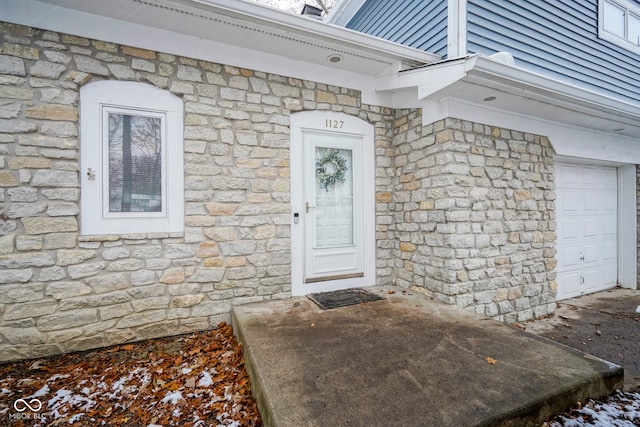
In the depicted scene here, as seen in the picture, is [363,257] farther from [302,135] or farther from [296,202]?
[302,135]

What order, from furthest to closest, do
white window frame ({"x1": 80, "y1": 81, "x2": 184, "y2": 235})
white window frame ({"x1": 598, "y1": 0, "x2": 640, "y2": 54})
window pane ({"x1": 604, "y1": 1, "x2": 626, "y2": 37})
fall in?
window pane ({"x1": 604, "y1": 1, "x2": 626, "y2": 37}), white window frame ({"x1": 598, "y1": 0, "x2": 640, "y2": 54}), white window frame ({"x1": 80, "y1": 81, "x2": 184, "y2": 235})

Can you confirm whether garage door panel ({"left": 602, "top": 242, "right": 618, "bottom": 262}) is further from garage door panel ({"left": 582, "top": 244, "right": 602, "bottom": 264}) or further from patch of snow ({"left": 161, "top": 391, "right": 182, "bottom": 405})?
patch of snow ({"left": 161, "top": 391, "right": 182, "bottom": 405})

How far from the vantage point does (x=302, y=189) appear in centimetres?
345

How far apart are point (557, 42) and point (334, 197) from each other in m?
4.13

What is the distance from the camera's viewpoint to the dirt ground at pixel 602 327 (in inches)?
115

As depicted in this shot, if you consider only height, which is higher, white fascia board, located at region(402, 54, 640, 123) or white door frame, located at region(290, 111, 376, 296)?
white fascia board, located at region(402, 54, 640, 123)

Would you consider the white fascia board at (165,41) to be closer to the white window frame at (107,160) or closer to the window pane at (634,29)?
the white window frame at (107,160)

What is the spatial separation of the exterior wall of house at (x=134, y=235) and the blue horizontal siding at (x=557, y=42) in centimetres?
206

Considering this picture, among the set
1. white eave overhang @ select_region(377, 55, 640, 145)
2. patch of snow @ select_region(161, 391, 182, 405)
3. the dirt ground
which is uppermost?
white eave overhang @ select_region(377, 55, 640, 145)

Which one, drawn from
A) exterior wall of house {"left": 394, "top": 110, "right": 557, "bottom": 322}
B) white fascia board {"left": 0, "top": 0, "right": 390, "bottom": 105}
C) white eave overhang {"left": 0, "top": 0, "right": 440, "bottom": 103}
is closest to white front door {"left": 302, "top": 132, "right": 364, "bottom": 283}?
exterior wall of house {"left": 394, "top": 110, "right": 557, "bottom": 322}

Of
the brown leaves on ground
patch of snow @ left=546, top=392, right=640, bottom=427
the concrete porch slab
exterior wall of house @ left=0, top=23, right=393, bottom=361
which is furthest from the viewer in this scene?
exterior wall of house @ left=0, top=23, right=393, bottom=361

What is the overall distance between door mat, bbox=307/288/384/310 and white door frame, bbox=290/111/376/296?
0.36ft

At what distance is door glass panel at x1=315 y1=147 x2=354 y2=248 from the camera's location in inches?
142

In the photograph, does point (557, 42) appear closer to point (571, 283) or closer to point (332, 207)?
point (571, 283)
